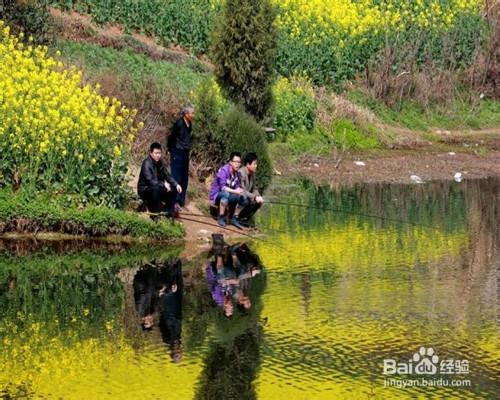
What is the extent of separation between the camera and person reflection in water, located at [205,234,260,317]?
54.2 feet

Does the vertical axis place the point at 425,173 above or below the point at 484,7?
below

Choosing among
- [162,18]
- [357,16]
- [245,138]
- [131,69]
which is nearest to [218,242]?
[245,138]

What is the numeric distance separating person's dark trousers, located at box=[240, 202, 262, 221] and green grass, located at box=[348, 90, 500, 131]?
48.5 ft

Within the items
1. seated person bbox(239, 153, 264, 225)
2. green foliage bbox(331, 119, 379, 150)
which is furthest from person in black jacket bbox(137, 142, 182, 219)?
green foliage bbox(331, 119, 379, 150)

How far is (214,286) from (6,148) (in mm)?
5024

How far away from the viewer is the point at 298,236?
862 inches

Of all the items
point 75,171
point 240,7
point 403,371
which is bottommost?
point 403,371

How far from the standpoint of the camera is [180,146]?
72.2 ft

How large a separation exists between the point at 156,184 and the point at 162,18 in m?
18.2

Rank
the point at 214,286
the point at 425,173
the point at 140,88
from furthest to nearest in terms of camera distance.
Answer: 1. the point at 425,173
2. the point at 140,88
3. the point at 214,286

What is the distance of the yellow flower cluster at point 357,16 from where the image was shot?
3806 centimetres

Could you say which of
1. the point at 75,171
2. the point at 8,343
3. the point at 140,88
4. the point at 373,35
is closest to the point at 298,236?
the point at 75,171

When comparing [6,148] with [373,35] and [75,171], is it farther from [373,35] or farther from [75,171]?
[373,35]

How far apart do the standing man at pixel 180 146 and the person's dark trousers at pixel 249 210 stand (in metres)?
1.00
